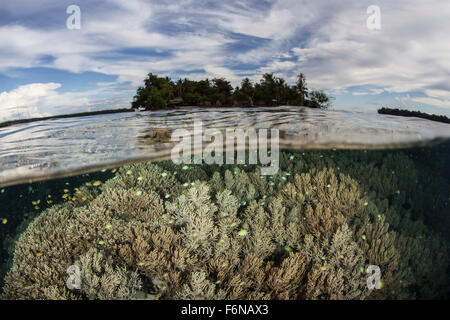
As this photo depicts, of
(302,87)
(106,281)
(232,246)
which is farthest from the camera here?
(302,87)

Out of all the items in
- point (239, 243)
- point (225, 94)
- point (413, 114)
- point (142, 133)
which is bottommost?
point (239, 243)

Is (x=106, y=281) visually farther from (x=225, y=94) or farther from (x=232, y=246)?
(x=225, y=94)

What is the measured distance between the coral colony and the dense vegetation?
2.39 metres

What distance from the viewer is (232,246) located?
16.8 ft

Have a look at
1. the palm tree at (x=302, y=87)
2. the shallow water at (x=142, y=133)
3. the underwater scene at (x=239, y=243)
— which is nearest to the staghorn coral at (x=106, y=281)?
the underwater scene at (x=239, y=243)

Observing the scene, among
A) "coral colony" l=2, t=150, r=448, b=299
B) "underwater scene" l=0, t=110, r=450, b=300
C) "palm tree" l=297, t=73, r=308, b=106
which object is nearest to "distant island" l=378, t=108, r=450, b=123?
Result: "underwater scene" l=0, t=110, r=450, b=300

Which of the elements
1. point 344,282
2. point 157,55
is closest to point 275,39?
point 157,55

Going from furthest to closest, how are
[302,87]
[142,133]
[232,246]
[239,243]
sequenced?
[142,133] < [302,87] < [239,243] < [232,246]

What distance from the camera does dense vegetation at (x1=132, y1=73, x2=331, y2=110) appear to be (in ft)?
22.5

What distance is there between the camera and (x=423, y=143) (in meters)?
10.6

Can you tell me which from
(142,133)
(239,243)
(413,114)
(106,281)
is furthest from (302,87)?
(106,281)

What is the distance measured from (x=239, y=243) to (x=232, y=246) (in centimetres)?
24

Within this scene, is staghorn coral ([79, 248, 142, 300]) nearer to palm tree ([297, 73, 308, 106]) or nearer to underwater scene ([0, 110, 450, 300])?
underwater scene ([0, 110, 450, 300])

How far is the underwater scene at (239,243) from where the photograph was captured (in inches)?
169
